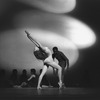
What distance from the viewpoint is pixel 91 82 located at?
419 inches

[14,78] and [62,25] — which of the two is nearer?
[14,78]

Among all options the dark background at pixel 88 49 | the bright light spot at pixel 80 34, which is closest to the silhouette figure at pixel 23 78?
the dark background at pixel 88 49

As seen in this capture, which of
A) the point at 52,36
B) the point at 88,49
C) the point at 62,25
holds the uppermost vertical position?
the point at 62,25

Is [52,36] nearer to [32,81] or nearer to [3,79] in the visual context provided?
[32,81]

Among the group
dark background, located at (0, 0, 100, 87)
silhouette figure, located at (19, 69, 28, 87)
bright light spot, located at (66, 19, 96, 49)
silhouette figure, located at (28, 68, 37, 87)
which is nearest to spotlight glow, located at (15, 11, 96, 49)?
bright light spot, located at (66, 19, 96, 49)

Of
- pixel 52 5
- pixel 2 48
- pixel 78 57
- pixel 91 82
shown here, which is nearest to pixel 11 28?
pixel 2 48

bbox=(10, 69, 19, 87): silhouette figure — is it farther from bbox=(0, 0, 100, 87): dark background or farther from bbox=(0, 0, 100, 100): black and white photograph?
bbox=(0, 0, 100, 87): dark background

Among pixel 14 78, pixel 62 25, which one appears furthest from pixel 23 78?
pixel 62 25

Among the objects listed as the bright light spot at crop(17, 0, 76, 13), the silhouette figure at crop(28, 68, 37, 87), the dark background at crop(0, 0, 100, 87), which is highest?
the bright light spot at crop(17, 0, 76, 13)

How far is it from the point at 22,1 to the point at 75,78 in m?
3.36

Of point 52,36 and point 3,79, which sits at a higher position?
point 52,36

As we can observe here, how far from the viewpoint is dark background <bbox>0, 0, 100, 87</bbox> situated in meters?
10.6

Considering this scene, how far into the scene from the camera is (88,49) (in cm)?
1094

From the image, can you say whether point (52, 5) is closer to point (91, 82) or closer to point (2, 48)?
point (2, 48)
